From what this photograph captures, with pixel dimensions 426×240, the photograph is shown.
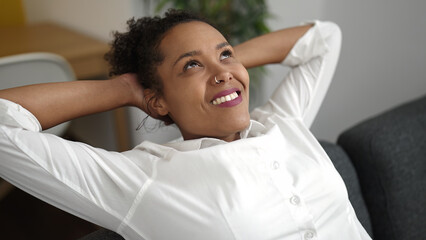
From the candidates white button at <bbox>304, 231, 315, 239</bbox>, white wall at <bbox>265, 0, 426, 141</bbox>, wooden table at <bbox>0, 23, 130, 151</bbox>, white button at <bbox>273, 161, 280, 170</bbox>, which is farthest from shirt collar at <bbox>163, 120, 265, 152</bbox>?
white wall at <bbox>265, 0, 426, 141</bbox>

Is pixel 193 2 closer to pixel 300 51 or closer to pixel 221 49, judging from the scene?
pixel 300 51

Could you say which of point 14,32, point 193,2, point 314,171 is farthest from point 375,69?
point 14,32

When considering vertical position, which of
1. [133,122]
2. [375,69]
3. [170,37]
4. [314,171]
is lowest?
[133,122]

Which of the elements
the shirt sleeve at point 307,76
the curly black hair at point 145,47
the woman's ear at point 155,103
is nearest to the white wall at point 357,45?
the shirt sleeve at point 307,76

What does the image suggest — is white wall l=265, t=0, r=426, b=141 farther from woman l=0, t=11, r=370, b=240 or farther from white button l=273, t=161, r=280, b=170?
white button l=273, t=161, r=280, b=170

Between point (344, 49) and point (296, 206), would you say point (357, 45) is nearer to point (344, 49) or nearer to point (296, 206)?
point (344, 49)

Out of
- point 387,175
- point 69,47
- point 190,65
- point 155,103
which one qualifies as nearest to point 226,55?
point 190,65

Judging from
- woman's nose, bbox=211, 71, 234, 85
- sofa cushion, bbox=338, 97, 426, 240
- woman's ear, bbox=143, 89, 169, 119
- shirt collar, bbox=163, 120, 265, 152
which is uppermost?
woman's nose, bbox=211, 71, 234, 85

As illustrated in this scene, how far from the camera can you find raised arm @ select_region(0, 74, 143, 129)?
104 cm

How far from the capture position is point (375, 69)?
252 cm

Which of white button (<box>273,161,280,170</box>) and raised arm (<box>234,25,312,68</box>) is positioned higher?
raised arm (<box>234,25,312,68</box>)

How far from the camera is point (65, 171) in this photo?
953 mm

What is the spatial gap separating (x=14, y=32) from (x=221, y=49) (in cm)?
203

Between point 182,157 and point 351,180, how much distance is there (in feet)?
2.00
